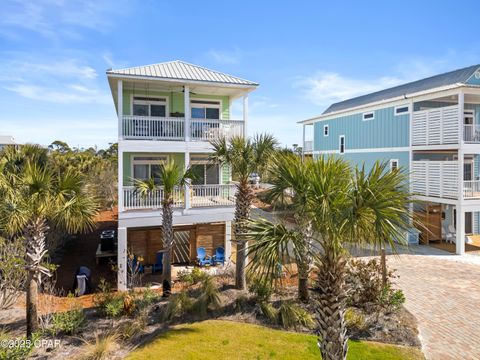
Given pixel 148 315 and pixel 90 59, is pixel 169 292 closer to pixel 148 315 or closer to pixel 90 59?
pixel 148 315

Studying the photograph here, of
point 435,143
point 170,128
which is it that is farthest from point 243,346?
point 435,143

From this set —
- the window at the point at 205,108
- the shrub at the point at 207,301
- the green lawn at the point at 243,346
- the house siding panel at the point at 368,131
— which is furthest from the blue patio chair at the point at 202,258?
the house siding panel at the point at 368,131

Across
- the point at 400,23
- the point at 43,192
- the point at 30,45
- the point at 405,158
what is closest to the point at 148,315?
the point at 43,192

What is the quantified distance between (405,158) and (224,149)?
15649 millimetres

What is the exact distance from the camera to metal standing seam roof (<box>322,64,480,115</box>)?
2106 centimetres

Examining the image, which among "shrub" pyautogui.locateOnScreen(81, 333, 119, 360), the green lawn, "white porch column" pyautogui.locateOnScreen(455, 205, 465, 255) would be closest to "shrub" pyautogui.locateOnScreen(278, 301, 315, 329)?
the green lawn

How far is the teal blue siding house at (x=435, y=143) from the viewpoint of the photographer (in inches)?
722

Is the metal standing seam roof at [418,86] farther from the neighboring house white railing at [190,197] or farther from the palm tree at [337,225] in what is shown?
the palm tree at [337,225]

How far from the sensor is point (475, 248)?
1969 centimetres

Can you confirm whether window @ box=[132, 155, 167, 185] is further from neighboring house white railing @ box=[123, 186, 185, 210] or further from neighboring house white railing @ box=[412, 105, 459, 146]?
neighboring house white railing @ box=[412, 105, 459, 146]

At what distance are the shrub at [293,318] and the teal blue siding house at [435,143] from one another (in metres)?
9.77

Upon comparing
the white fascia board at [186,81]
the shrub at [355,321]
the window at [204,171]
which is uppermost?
the white fascia board at [186,81]

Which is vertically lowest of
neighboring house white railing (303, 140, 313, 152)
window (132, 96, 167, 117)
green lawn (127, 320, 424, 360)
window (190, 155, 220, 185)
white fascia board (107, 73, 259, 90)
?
green lawn (127, 320, 424, 360)

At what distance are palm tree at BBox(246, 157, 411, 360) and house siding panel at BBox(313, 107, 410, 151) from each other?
18.1m
